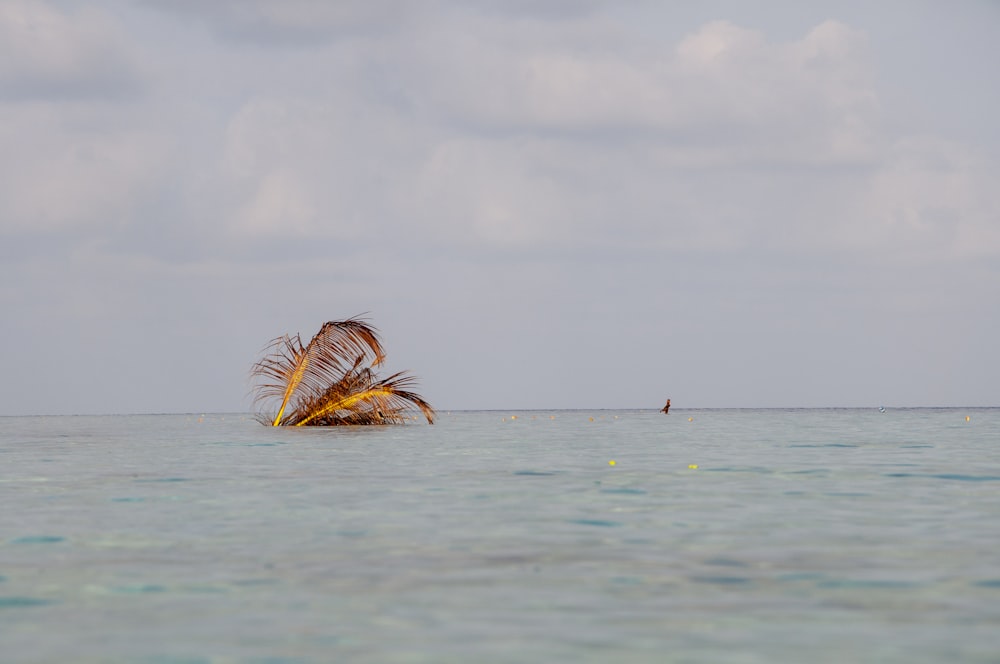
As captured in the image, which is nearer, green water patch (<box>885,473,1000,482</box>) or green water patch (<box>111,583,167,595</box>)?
green water patch (<box>111,583,167,595</box>)

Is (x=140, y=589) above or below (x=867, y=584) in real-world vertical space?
below

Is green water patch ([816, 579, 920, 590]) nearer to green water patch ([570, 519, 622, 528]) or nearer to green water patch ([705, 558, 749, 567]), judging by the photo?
green water patch ([705, 558, 749, 567])

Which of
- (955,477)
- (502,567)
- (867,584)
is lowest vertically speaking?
(502,567)

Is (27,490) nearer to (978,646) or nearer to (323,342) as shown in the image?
(978,646)

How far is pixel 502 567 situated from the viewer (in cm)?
816

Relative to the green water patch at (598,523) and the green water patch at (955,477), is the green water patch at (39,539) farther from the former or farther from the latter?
the green water patch at (955,477)

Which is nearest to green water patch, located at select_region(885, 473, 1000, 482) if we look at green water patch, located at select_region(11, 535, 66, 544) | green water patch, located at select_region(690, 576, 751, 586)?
green water patch, located at select_region(690, 576, 751, 586)

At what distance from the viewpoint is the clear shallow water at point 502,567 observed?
5844 mm

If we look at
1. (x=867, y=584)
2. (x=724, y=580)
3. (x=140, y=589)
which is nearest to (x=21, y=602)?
(x=140, y=589)

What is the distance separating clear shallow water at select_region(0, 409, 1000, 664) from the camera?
584 cm

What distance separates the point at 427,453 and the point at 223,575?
49.0ft

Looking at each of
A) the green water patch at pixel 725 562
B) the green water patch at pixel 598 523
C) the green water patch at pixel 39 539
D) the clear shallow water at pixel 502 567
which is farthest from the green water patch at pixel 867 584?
the green water patch at pixel 39 539

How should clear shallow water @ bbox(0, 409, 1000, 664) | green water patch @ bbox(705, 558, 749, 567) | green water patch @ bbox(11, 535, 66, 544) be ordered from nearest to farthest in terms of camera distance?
clear shallow water @ bbox(0, 409, 1000, 664), green water patch @ bbox(705, 558, 749, 567), green water patch @ bbox(11, 535, 66, 544)

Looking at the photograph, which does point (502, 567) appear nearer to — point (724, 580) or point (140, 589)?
point (724, 580)
